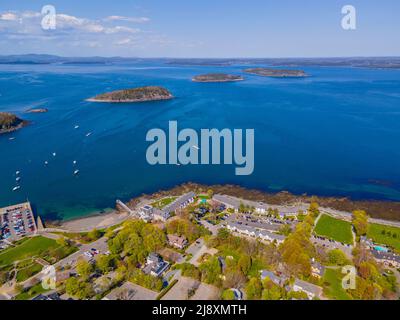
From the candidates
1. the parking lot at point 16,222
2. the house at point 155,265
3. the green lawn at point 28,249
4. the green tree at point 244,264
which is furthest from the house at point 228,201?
the parking lot at point 16,222

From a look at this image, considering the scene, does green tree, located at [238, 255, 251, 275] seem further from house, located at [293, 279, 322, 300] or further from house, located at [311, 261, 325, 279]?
house, located at [311, 261, 325, 279]

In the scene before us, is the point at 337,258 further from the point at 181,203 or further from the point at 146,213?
the point at 146,213

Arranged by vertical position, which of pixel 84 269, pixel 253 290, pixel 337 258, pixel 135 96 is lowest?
pixel 253 290

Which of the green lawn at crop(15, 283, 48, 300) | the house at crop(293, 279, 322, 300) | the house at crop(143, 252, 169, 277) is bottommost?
the green lawn at crop(15, 283, 48, 300)

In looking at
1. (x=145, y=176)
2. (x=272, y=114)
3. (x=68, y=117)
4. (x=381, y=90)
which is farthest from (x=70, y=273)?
(x=381, y=90)

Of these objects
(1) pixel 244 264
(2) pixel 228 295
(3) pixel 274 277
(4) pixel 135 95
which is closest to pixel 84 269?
(2) pixel 228 295

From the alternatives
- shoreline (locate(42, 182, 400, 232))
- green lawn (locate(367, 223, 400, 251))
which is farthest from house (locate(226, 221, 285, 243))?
green lawn (locate(367, 223, 400, 251))
